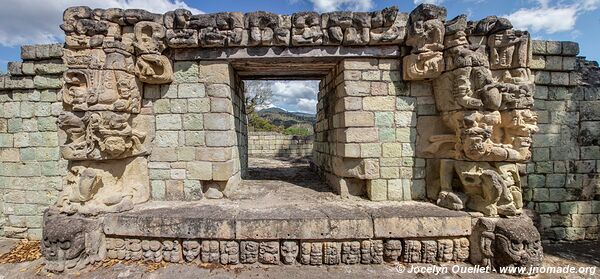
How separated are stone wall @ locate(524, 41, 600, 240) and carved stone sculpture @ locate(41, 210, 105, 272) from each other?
6.15 m

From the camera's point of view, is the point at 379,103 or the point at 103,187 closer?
the point at 103,187

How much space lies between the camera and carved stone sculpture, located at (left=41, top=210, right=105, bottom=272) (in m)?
2.83

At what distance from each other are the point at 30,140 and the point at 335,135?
4858 millimetres

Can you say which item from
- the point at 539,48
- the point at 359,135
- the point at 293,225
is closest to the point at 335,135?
the point at 359,135

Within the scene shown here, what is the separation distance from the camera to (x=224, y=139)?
3504 millimetres

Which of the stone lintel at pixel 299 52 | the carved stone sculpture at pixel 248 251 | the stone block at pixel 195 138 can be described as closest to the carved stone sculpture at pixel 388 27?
the stone lintel at pixel 299 52

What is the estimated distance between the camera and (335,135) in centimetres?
387

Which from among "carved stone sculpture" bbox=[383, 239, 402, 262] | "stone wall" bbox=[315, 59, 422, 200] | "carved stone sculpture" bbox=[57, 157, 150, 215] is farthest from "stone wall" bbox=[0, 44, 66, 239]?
"carved stone sculpture" bbox=[383, 239, 402, 262]

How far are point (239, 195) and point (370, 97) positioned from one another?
8.07 ft

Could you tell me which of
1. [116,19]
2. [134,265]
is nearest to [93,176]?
[134,265]

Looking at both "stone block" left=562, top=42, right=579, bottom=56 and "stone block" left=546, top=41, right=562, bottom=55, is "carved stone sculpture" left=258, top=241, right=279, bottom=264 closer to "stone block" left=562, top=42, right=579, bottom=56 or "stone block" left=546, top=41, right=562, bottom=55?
"stone block" left=546, top=41, right=562, bottom=55

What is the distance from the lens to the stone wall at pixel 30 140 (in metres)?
3.77

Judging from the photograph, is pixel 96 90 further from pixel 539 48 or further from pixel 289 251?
pixel 539 48

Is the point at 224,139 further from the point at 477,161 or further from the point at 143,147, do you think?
the point at 477,161
